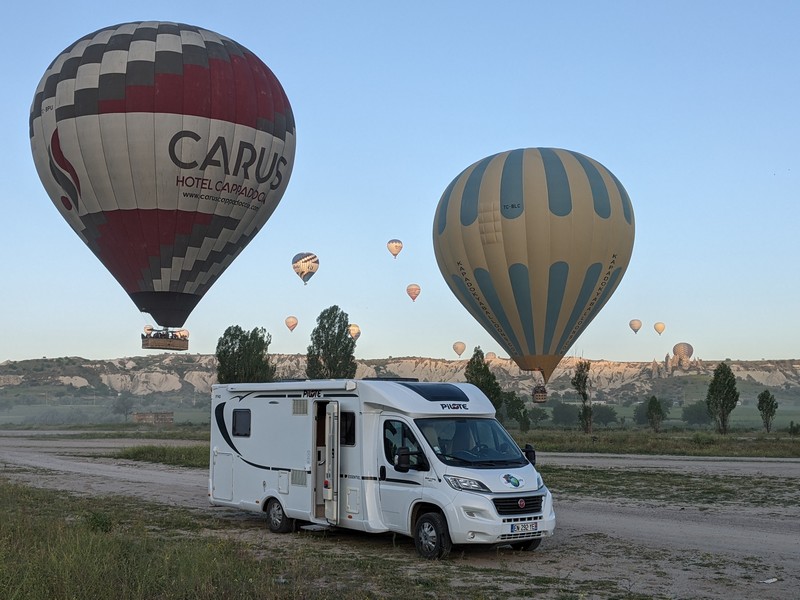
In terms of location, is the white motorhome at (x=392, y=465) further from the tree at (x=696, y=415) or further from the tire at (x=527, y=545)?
the tree at (x=696, y=415)

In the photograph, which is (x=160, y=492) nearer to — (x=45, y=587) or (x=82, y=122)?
(x=45, y=587)

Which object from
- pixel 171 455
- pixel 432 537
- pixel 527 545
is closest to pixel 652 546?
pixel 527 545

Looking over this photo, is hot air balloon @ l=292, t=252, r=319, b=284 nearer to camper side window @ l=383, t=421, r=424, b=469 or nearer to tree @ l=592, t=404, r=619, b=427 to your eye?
tree @ l=592, t=404, r=619, b=427

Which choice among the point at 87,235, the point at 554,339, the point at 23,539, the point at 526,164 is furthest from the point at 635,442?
the point at 23,539

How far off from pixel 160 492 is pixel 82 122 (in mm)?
18188

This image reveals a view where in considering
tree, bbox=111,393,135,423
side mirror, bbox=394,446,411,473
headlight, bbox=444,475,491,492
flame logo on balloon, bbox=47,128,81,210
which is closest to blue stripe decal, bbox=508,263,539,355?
flame logo on balloon, bbox=47,128,81,210

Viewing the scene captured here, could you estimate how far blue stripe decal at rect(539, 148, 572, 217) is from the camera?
155 ft

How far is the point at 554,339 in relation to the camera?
1954 inches

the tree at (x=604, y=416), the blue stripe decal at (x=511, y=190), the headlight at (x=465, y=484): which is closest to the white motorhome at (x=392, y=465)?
the headlight at (x=465, y=484)

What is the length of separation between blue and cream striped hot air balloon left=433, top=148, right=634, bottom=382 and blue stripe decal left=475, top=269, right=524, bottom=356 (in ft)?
0.21

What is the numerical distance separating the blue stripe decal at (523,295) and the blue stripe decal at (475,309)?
76.5 inches

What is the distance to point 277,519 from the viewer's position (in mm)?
17547

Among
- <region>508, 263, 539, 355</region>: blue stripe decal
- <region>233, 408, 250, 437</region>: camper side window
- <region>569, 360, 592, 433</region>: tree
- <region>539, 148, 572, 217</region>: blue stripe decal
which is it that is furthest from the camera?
<region>569, 360, 592, 433</region>: tree

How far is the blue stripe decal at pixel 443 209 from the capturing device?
51.9 metres
